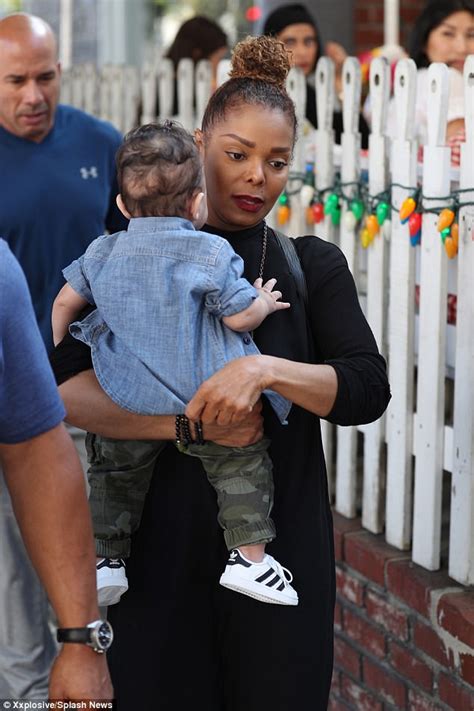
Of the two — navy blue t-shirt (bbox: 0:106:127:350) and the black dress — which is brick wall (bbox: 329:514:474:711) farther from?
navy blue t-shirt (bbox: 0:106:127:350)

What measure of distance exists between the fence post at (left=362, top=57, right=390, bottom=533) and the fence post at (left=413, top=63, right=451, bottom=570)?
29 cm

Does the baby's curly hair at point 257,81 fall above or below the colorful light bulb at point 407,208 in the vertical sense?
above

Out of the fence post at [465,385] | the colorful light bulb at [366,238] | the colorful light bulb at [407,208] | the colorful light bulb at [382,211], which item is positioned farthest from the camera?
the colorful light bulb at [366,238]

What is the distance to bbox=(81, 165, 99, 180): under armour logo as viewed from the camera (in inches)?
167

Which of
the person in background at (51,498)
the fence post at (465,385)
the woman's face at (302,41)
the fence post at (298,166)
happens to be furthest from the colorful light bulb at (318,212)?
the woman's face at (302,41)

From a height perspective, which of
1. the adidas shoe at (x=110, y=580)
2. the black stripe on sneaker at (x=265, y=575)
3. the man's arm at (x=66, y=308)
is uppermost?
the man's arm at (x=66, y=308)

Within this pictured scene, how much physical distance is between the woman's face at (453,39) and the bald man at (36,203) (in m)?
2.06

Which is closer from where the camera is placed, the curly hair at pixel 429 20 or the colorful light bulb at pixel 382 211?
the colorful light bulb at pixel 382 211

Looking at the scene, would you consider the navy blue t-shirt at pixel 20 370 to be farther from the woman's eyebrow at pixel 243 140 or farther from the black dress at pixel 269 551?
the woman's eyebrow at pixel 243 140

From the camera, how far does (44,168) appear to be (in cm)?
418

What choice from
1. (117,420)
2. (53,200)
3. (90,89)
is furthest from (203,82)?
(117,420)

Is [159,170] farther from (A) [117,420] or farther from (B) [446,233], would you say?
(B) [446,233]

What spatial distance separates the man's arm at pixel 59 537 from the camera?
205 centimetres

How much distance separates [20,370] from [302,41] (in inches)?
198
